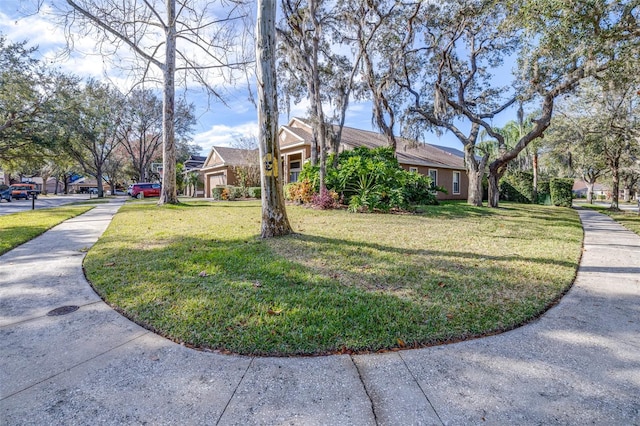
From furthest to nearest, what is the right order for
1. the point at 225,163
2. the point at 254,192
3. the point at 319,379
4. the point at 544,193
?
the point at 225,163, the point at 254,192, the point at 544,193, the point at 319,379

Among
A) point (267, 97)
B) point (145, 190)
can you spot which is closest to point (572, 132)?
point (267, 97)

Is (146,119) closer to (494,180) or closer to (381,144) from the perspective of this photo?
(381,144)

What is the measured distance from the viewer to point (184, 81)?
1347cm

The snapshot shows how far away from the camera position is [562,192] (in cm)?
2055

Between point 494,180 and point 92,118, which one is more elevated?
point 92,118

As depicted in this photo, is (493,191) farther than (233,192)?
No

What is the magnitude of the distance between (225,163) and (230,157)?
4.90 ft

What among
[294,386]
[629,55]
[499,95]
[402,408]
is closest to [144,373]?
[294,386]

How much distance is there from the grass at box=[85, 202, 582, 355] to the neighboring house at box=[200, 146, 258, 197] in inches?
785

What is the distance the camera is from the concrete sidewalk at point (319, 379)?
5.88 feet

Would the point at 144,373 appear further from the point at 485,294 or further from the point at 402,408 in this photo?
the point at 485,294

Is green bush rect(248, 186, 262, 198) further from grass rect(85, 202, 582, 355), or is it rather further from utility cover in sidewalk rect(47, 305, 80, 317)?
utility cover in sidewalk rect(47, 305, 80, 317)

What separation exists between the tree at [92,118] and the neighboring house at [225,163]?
854cm

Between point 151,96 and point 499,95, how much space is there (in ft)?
98.6
